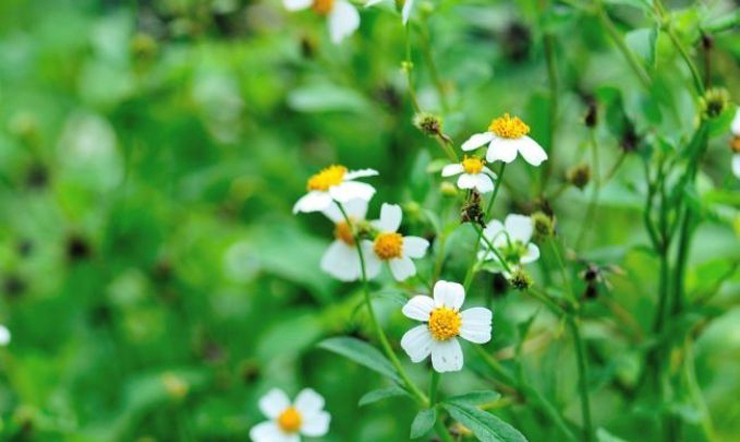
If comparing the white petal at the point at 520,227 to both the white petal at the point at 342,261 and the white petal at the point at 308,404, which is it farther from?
the white petal at the point at 308,404

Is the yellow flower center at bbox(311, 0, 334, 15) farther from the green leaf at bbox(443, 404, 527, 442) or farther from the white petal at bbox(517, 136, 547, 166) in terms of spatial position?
the green leaf at bbox(443, 404, 527, 442)

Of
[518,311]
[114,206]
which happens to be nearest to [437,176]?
[518,311]

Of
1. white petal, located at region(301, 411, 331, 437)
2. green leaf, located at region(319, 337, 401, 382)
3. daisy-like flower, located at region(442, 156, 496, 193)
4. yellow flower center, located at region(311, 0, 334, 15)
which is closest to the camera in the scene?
daisy-like flower, located at region(442, 156, 496, 193)

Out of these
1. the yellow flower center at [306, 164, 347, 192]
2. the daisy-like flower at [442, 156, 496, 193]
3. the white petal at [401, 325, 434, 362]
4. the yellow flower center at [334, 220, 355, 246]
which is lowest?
the yellow flower center at [334, 220, 355, 246]

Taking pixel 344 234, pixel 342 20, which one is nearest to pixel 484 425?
pixel 344 234

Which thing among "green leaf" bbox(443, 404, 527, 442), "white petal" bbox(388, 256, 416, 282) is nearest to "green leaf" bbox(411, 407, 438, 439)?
"green leaf" bbox(443, 404, 527, 442)

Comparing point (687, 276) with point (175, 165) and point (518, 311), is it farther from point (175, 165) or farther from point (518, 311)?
point (175, 165)
